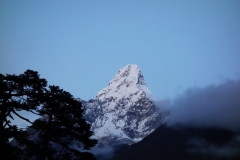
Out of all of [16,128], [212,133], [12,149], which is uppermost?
[212,133]

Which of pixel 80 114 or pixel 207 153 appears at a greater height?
pixel 207 153

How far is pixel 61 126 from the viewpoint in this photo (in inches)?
866

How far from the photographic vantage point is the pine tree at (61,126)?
20.3 meters

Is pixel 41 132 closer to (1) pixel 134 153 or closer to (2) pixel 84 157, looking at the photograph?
(2) pixel 84 157

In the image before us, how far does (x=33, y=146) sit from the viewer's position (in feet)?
60.8

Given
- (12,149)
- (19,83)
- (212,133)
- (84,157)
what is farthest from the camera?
(212,133)

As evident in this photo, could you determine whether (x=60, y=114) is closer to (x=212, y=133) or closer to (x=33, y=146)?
(x=33, y=146)

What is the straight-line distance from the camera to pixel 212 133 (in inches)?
5753

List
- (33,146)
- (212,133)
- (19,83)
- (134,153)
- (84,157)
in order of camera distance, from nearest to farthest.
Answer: (33,146)
(19,83)
(84,157)
(212,133)
(134,153)

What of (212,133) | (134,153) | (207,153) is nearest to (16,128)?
(207,153)

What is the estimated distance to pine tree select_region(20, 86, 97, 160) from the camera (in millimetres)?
20312

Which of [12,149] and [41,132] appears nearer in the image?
[12,149]

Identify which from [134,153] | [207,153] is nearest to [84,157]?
[207,153]

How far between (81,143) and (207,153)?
111972mm
